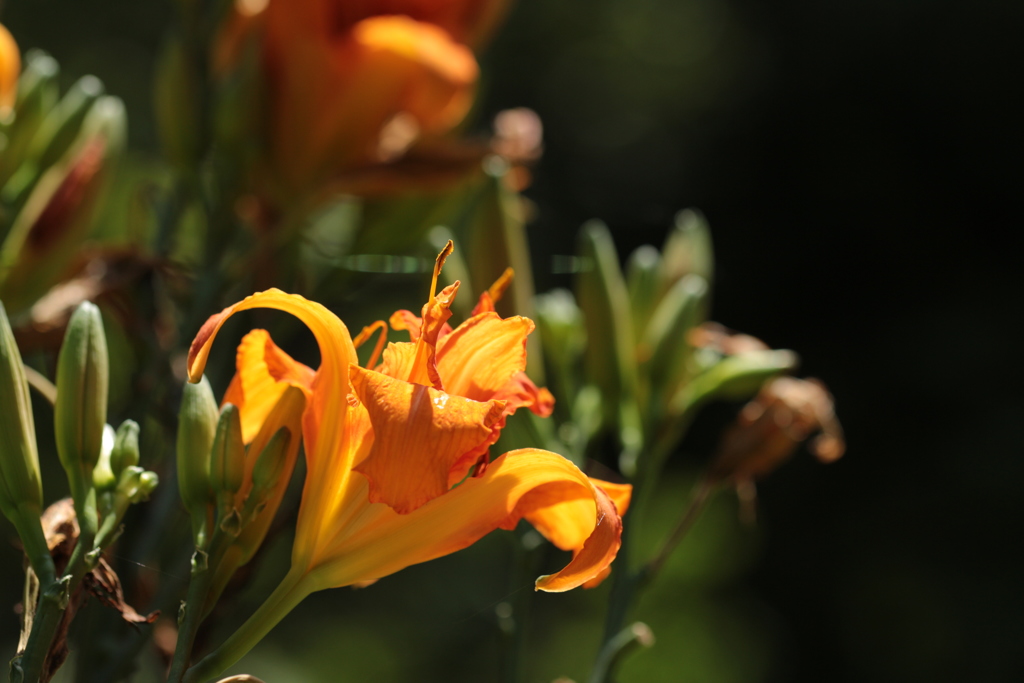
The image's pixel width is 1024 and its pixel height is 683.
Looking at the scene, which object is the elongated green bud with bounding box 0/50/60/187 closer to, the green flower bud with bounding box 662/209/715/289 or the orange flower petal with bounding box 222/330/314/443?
the orange flower petal with bounding box 222/330/314/443

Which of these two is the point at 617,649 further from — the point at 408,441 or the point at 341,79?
the point at 341,79

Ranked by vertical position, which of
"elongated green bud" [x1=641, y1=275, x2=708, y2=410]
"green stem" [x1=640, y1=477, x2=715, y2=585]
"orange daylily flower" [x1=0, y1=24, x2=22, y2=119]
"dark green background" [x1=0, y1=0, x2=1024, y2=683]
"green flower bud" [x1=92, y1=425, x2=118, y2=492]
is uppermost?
"orange daylily flower" [x1=0, y1=24, x2=22, y2=119]

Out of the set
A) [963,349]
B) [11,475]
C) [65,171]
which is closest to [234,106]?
[65,171]

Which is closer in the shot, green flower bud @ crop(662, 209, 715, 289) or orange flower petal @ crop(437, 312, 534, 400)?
orange flower petal @ crop(437, 312, 534, 400)

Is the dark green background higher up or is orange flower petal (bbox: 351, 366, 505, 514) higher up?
orange flower petal (bbox: 351, 366, 505, 514)

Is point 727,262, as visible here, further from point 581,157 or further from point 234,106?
point 234,106

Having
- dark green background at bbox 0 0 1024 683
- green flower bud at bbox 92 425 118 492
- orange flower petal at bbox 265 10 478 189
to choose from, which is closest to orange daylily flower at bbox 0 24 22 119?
orange flower petal at bbox 265 10 478 189

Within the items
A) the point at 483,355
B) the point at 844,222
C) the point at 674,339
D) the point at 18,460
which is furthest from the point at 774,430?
the point at 844,222

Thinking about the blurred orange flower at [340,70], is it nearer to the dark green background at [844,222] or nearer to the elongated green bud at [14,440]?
the elongated green bud at [14,440]
